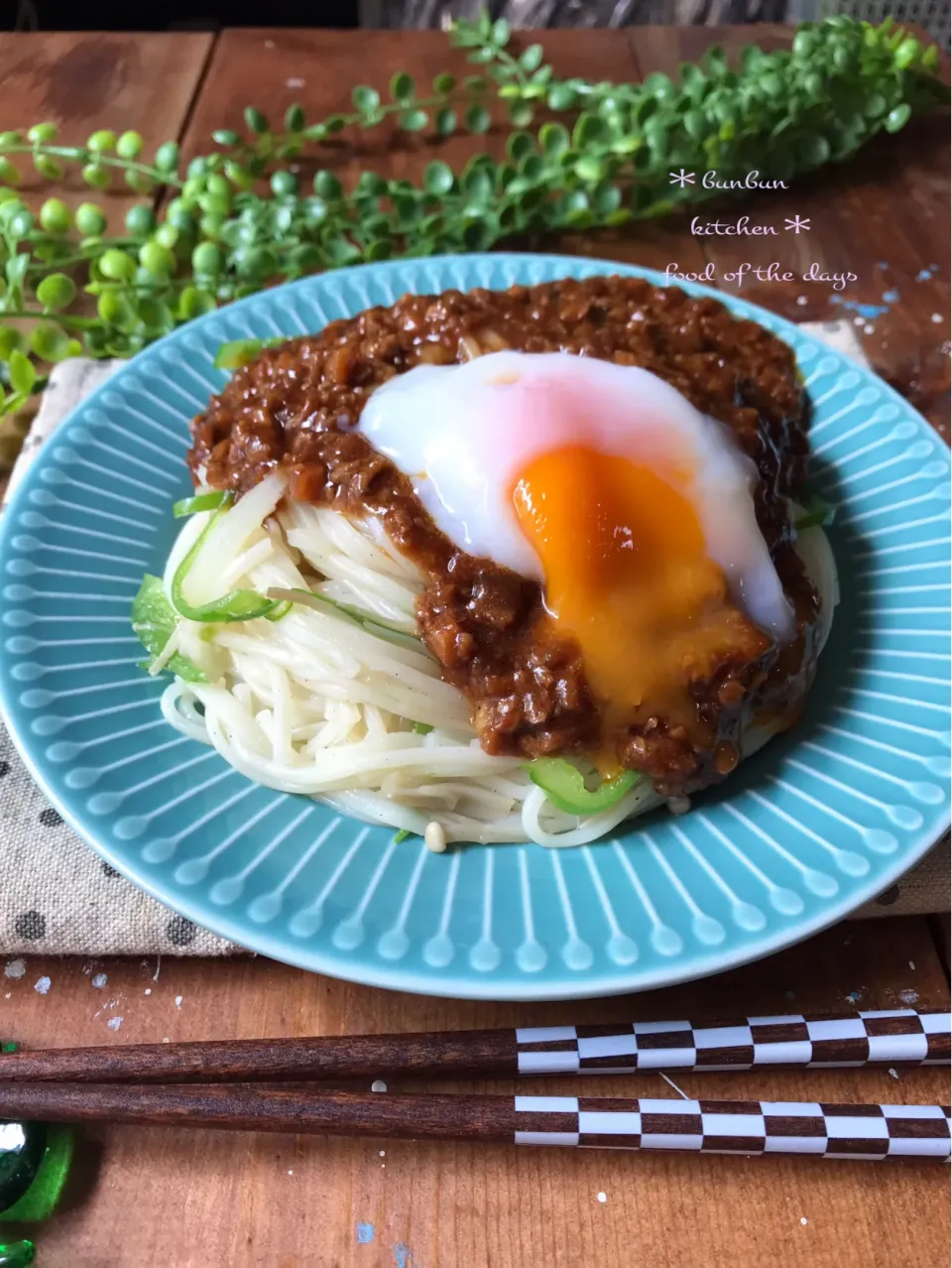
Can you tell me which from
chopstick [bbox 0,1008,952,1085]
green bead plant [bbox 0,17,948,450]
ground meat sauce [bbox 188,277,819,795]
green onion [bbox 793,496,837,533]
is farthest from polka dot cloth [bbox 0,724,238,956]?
green onion [bbox 793,496,837,533]

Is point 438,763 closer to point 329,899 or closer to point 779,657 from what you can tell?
point 329,899

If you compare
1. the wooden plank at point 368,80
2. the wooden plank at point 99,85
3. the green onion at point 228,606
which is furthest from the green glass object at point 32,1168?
the wooden plank at point 368,80

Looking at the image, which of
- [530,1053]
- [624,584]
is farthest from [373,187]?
[530,1053]

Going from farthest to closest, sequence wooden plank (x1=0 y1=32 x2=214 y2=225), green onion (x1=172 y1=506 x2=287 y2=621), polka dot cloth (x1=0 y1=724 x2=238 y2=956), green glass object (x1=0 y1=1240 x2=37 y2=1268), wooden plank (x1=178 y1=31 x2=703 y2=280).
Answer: wooden plank (x1=178 y1=31 x2=703 y2=280) < wooden plank (x1=0 y1=32 x2=214 y2=225) < green onion (x1=172 y1=506 x2=287 y2=621) < polka dot cloth (x1=0 y1=724 x2=238 y2=956) < green glass object (x1=0 y1=1240 x2=37 y2=1268)

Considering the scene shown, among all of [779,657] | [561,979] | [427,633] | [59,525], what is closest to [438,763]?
[427,633]

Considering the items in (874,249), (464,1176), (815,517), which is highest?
(874,249)

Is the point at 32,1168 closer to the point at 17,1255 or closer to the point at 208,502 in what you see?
the point at 17,1255

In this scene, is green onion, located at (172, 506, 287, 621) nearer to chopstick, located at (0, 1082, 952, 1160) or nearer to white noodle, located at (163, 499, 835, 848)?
white noodle, located at (163, 499, 835, 848)

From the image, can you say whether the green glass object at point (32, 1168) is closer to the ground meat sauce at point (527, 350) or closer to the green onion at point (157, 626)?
the green onion at point (157, 626)
